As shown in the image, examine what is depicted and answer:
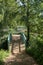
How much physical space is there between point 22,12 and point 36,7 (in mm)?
1125

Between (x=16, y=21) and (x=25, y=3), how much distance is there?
4.96ft

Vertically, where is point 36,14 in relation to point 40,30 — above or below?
above

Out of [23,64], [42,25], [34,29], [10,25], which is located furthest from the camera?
[10,25]

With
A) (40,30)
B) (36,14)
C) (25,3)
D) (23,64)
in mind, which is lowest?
(23,64)

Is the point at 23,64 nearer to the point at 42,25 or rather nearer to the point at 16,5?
the point at 42,25

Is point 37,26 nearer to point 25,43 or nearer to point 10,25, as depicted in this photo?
point 25,43

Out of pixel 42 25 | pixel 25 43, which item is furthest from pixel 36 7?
pixel 25 43

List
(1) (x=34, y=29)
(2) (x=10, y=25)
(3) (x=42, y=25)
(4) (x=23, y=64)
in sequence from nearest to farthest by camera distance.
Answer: (4) (x=23, y=64)
(3) (x=42, y=25)
(1) (x=34, y=29)
(2) (x=10, y=25)

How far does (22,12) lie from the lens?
12438 millimetres

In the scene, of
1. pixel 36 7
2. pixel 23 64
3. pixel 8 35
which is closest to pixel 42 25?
pixel 36 7

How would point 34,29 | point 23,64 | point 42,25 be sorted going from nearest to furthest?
1. point 23,64
2. point 42,25
3. point 34,29

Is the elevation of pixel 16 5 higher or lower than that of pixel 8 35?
higher

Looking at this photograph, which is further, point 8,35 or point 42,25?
point 8,35

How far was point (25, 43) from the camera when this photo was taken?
41.0 ft
